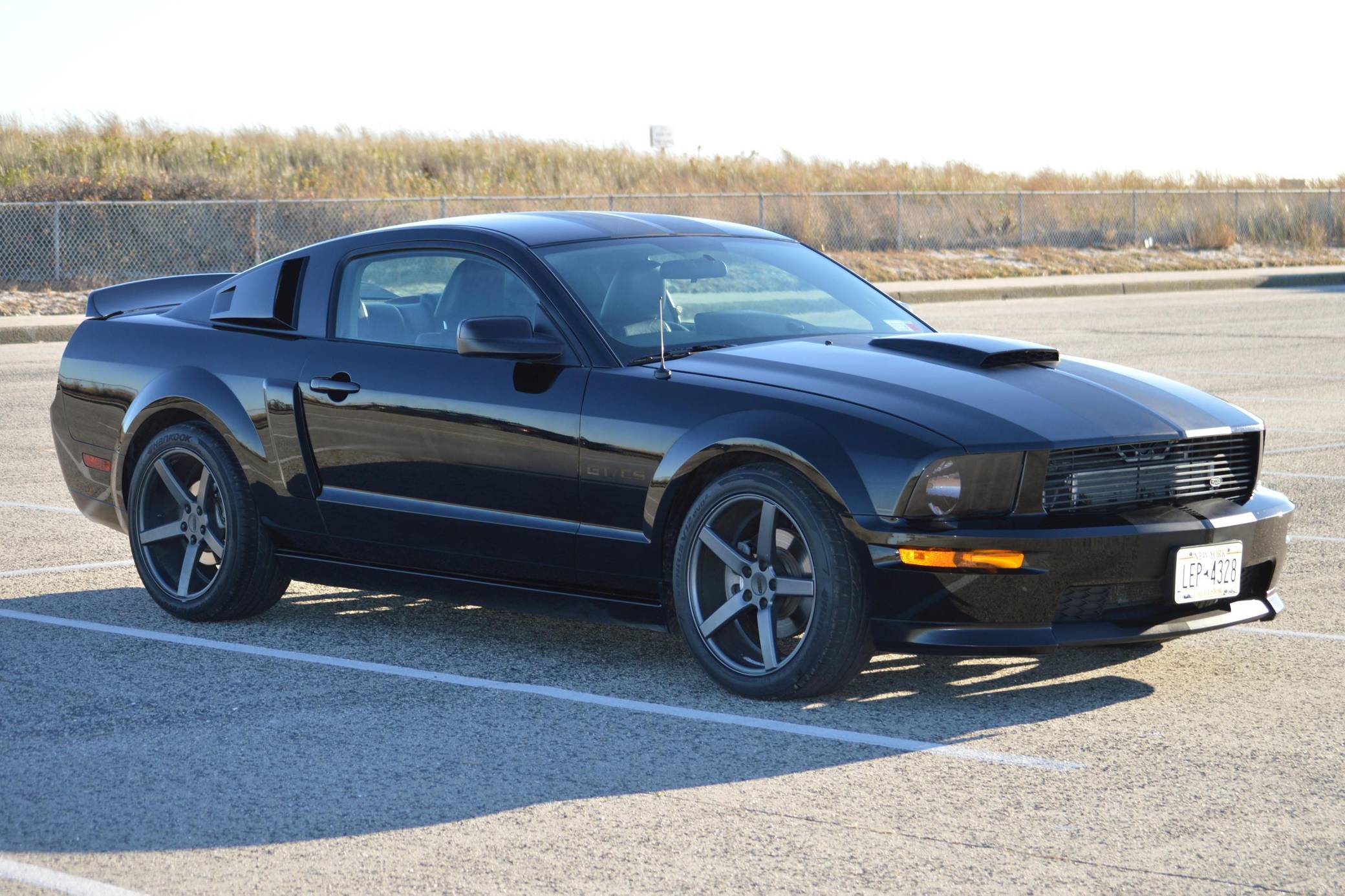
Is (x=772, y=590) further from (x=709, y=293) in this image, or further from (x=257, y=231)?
(x=257, y=231)

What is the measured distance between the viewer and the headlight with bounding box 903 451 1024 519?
5176 millimetres

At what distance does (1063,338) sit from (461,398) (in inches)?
623

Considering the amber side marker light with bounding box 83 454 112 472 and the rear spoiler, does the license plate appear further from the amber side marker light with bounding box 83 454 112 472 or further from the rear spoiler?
the amber side marker light with bounding box 83 454 112 472

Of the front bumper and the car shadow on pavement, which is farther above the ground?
the front bumper

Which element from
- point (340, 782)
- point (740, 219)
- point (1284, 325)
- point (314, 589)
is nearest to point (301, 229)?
point (740, 219)

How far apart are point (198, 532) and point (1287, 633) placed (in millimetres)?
4206

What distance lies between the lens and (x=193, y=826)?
4387 mm

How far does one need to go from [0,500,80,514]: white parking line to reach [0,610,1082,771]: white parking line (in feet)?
8.24

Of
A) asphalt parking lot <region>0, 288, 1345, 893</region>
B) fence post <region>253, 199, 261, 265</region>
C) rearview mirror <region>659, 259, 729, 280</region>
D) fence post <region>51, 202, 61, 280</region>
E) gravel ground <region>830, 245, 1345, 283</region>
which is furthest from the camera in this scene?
gravel ground <region>830, 245, 1345, 283</region>

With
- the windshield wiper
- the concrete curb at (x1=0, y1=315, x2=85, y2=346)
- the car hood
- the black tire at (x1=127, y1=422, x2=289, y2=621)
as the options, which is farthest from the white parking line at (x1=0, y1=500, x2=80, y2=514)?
the concrete curb at (x1=0, y1=315, x2=85, y2=346)

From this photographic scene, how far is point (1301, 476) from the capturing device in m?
10.4

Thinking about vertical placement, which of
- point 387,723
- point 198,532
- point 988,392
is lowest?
point 387,723

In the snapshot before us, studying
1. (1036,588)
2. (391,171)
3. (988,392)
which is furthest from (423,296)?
(391,171)

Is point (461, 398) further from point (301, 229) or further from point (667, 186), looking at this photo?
point (667, 186)
